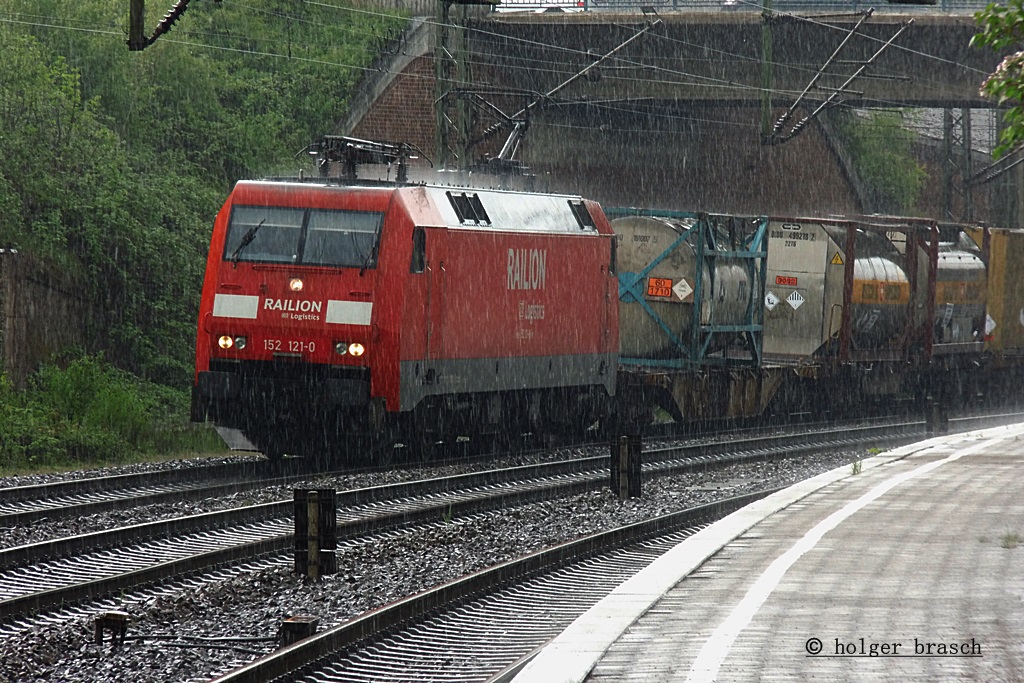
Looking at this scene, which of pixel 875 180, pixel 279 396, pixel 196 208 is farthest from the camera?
pixel 875 180

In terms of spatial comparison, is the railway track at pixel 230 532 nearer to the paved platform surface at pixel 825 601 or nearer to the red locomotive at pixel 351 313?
the red locomotive at pixel 351 313

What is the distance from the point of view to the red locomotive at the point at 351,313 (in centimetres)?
1658

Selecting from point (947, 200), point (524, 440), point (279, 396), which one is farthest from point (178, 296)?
point (947, 200)

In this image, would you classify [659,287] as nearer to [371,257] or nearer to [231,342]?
[371,257]

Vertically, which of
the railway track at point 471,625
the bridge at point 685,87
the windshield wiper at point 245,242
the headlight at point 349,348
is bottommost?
the railway track at point 471,625

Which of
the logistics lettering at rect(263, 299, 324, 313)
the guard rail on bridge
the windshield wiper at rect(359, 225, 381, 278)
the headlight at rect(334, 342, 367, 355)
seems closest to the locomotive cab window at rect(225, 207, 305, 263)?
the logistics lettering at rect(263, 299, 324, 313)

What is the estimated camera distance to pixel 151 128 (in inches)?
1193

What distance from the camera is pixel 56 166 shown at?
81.6 ft

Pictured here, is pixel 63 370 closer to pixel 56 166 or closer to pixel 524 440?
pixel 56 166

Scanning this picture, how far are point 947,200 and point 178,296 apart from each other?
31.8 meters

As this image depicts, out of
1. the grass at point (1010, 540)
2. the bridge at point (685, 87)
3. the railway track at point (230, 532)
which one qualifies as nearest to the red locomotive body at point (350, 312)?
the railway track at point (230, 532)

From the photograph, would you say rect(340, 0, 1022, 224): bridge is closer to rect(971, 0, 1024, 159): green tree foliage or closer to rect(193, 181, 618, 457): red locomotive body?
rect(193, 181, 618, 457): red locomotive body

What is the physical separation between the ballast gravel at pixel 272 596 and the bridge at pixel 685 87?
1753 centimetres

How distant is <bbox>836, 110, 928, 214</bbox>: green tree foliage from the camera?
2224 inches
